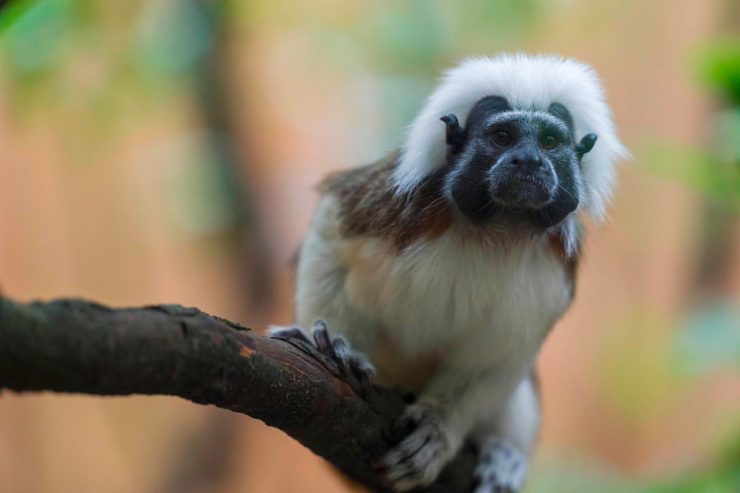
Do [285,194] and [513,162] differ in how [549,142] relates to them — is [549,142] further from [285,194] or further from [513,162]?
[285,194]

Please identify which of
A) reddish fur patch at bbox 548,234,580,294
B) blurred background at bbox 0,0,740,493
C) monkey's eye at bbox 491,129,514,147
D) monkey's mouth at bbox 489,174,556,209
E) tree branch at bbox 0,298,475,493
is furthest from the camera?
blurred background at bbox 0,0,740,493

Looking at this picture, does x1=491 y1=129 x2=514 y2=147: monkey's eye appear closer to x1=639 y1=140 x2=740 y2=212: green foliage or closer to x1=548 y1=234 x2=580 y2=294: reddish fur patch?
x1=548 y1=234 x2=580 y2=294: reddish fur patch

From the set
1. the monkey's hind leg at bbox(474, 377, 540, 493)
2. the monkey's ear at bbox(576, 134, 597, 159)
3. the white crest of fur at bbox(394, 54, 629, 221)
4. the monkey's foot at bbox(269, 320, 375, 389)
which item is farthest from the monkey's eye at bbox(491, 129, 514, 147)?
the monkey's hind leg at bbox(474, 377, 540, 493)

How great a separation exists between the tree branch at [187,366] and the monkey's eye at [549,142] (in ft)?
2.89

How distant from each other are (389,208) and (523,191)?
50 centimetres

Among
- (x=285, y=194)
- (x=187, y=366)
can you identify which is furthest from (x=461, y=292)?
(x=285, y=194)

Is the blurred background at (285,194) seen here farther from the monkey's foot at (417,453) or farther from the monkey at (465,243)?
the monkey's foot at (417,453)

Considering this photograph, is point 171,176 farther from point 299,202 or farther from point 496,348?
point 496,348

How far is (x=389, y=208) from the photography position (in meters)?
2.91

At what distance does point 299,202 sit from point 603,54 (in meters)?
3.03

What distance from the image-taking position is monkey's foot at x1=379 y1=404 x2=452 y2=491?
281 centimetres

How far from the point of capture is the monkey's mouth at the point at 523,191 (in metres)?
2.57

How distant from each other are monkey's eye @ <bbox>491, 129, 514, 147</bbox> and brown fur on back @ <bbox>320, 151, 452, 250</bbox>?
0.69 feet

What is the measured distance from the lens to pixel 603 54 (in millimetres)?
7434
